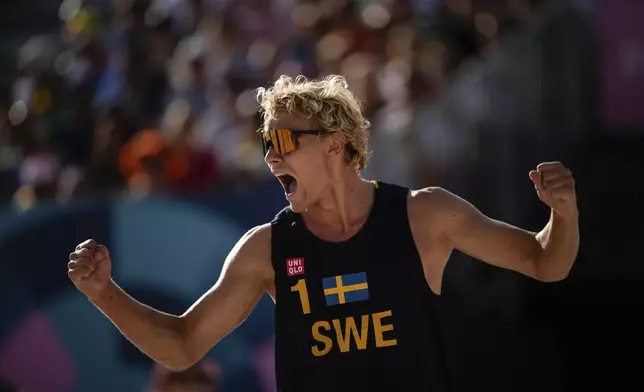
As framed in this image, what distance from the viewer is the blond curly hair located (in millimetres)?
4352

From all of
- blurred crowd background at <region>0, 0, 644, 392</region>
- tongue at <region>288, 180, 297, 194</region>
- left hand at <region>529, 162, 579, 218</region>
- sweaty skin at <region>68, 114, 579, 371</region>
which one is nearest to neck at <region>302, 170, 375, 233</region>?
sweaty skin at <region>68, 114, 579, 371</region>

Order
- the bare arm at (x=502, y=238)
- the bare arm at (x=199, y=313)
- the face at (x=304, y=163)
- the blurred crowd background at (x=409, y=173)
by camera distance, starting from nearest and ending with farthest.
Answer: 1. the bare arm at (x=502, y=238)
2. the bare arm at (x=199, y=313)
3. the face at (x=304, y=163)
4. the blurred crowd background at (x=409, y=173)

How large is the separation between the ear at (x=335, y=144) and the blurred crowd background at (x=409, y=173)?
2716 millimetres

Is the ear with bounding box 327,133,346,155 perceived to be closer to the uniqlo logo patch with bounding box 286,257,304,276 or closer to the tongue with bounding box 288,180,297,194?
the tongue with bounding box 288,180,297,194

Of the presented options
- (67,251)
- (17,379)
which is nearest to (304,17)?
(67,251)

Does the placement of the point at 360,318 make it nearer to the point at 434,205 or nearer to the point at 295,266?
the point at 295,266

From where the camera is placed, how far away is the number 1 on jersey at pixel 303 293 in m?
4.23

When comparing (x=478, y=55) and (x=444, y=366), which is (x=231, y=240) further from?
(x=444, y=366)

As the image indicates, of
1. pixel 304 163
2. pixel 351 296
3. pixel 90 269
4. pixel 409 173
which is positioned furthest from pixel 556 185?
pixel 409 173

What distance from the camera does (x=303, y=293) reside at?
4.25 meters

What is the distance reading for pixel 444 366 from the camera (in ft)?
13.9

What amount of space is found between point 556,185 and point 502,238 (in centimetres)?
37

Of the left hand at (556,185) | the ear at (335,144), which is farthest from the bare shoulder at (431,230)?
the left hand at (556,185)

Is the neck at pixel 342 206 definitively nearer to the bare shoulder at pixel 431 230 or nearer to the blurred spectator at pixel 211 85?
the bare shoulder at pixel 431 230
